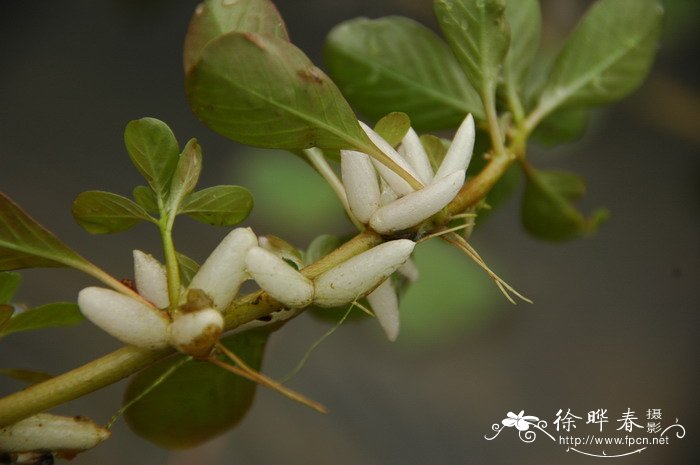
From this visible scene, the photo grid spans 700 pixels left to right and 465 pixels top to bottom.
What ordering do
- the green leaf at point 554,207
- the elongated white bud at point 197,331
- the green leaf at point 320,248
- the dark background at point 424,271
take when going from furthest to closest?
the dark background at point 424,271
the green leaf at point 554,207
the green leaf at point 320,248
the elongated white bud at point 197,331

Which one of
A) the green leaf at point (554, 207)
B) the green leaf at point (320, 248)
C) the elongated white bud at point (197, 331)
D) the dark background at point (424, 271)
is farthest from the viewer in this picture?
the dark background at point (424, 271)

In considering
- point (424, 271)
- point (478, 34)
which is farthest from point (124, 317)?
point (424, 271)

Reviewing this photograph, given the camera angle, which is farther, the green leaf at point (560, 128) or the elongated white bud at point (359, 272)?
the green leaf at point (560, 128)

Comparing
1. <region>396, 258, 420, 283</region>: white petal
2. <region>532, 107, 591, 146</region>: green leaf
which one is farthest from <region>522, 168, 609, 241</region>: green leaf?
<region>396, 258, 420, 283</region>: white petal

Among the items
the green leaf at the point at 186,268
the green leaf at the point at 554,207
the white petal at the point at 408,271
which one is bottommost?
the green leaf at the point at 554,207

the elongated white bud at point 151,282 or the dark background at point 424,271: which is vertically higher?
the elongated white bud at point 151,282

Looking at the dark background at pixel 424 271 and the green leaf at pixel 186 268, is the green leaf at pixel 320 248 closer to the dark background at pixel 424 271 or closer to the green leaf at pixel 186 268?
the green leaf at pixel 186 268

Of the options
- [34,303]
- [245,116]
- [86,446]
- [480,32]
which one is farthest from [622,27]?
[34,303]

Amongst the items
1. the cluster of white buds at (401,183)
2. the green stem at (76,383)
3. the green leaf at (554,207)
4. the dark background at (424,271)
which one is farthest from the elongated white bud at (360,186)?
the dark background at (424,271)
